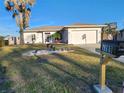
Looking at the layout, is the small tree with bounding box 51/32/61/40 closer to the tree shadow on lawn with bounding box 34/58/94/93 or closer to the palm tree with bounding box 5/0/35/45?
the palm tree with bounding box 5/0/35/45

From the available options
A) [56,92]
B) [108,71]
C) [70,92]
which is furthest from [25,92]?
[108,71]

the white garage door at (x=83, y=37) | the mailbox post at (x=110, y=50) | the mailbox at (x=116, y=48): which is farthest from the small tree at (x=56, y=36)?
the mailbox at (x=116, y=48)

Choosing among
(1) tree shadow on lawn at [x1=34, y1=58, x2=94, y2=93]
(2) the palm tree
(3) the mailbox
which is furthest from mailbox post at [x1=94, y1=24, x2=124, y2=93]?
(2) the palm tree

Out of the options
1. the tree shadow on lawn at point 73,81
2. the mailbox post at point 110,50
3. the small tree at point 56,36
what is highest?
the small tree at point 56,36

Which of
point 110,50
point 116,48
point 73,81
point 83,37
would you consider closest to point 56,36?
point 83,37

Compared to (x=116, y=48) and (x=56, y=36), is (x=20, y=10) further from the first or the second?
(x=116, y=48)

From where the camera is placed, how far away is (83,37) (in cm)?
3525

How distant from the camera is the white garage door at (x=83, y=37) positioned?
115 feet

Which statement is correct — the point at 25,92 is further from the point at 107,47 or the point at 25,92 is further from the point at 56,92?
the point at 107,47

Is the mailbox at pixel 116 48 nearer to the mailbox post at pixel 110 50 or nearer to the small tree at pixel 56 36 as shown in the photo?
the mailbox post at pixel 110 50

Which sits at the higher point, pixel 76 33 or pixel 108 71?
pixel 76 33

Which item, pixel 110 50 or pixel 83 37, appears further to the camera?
pixel 83 37

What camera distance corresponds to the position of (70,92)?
6547mm

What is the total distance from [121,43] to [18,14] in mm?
31368
